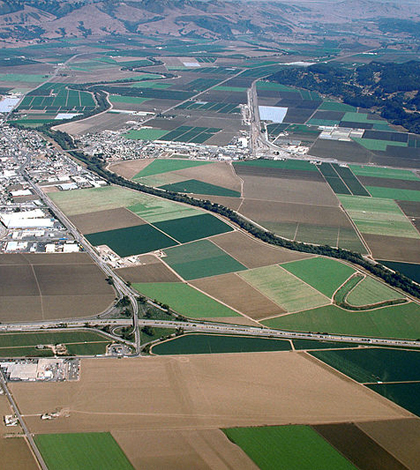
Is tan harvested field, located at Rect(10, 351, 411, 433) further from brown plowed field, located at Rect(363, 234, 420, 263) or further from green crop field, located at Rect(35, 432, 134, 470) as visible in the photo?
brown plowed field, located at Rect(363, 234, 420, 263)

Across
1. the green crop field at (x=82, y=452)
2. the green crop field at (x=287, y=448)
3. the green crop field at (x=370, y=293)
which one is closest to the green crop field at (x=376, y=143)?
the green crop field at (x=370, y=293)

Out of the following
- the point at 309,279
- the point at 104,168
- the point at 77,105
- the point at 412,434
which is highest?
the point at 77,105

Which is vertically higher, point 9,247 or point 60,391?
point 9,247

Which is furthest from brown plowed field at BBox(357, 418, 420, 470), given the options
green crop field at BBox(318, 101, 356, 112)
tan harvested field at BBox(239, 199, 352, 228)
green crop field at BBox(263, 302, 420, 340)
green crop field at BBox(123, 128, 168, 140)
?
green crop field at BBox(318, 101, 356, 112)

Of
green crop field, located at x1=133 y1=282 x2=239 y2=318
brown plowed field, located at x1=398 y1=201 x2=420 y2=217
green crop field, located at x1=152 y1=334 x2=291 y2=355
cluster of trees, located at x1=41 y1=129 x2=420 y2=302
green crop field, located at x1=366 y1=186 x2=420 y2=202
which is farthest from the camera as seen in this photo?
green crop field, located at x1=366 y1=186 x2=420 y2=202

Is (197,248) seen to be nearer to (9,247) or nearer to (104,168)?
(9,247)

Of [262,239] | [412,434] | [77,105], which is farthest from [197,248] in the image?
[77,105]
